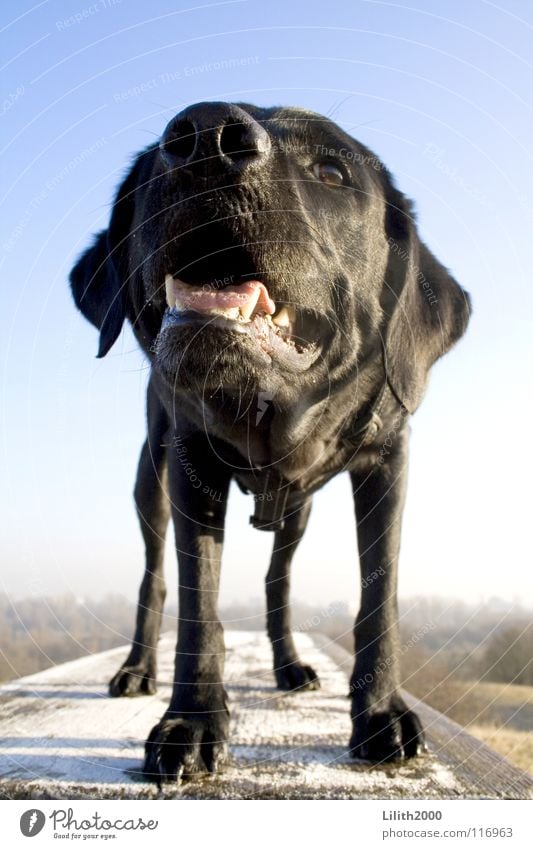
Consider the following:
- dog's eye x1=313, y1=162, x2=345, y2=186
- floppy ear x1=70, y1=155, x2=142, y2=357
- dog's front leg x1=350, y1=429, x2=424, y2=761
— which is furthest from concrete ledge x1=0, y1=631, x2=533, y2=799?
dog's eye x1=313, y1=162, x2=345, y2=186

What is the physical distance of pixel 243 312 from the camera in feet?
8.60

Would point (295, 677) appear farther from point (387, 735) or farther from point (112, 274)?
point (112, 274)

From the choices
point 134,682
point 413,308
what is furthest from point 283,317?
point 134,682

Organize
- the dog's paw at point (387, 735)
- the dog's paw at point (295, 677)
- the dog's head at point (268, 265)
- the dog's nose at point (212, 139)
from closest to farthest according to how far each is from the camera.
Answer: the dog's nose at point (212, 139)
the dog's head at point (268, 265)
the dog's paw at point (387, 735)
the dog's paw at point (295, 677)

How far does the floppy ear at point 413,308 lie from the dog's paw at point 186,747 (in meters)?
1.67

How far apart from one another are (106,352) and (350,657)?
369 cm

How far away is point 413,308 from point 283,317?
1077mm

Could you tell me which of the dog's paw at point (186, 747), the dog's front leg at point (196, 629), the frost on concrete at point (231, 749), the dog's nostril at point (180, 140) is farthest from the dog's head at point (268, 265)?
the frost on concrete at point (231, 749)

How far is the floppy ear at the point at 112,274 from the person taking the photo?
11.6 feet

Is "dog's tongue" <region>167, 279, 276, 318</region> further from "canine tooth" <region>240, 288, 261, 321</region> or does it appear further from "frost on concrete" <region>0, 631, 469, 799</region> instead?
"frost on concrete" <region>0, 631, 469, 799</region>

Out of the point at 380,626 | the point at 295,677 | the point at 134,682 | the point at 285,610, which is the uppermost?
the point at 285,610

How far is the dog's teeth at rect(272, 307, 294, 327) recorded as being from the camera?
284 centimetres

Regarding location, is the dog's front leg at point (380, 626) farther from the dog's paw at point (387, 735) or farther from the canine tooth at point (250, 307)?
the canine tooth at point (250, 307)

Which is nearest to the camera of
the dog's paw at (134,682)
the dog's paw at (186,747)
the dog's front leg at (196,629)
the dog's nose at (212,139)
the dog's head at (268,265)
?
the dog's nose at (212,139)
